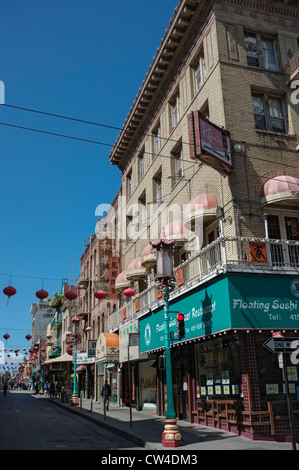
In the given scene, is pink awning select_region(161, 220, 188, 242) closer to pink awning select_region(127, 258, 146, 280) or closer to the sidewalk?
pink awning select_region(127, 258, 146, 280)

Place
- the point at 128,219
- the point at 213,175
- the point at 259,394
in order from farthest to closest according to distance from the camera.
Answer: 1. the point at 128,219
2. the point at 213,175
3. the point at 259,394

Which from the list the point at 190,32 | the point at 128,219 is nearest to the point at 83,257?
the point at 128,219

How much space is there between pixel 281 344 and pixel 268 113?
35.5ft

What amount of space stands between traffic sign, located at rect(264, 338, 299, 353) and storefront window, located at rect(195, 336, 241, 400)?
4.44 meters

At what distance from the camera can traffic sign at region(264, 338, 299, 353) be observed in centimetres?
977

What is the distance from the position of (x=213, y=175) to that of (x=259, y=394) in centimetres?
809

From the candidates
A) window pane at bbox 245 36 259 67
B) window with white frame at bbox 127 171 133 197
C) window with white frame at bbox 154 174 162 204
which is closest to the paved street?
window with white frame at bbox 154 174 162 204

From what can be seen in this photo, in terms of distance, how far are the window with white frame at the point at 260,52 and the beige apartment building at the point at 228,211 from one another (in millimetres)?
51

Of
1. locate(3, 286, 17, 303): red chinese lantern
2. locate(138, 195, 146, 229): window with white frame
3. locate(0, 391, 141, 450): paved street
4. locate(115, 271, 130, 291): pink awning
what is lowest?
locate(0, 391, 141, 450): paved street

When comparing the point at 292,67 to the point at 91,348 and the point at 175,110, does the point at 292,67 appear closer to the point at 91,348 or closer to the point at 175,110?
the point at 175,110

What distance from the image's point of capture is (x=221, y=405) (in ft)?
48.6

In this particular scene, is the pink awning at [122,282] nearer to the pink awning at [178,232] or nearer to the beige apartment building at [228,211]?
the beige apartment building at [228,211]

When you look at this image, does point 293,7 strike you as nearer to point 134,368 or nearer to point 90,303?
point 134,368

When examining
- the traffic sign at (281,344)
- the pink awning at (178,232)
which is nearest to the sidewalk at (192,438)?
the traffic sign at (281,344)
